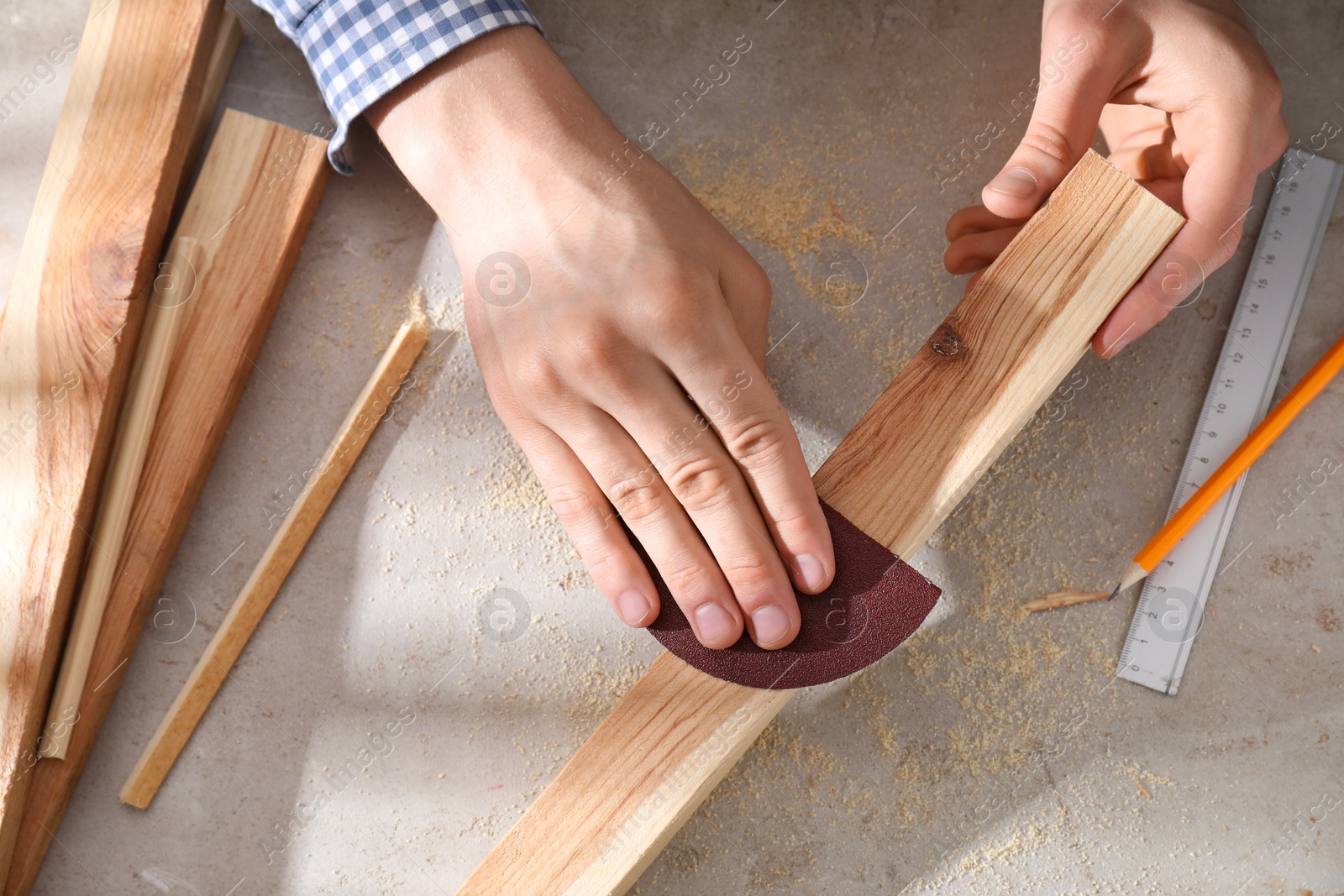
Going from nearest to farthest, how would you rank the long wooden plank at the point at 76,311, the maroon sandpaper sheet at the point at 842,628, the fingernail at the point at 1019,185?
the maroon sandpaper sheet at the point at 842,628
the fingernail at the point at 1019,185
the long wooden plank at the point at 76,311

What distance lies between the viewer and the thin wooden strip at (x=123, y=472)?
1.42 m

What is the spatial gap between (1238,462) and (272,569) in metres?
1.80

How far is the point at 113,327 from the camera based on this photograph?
1.42m

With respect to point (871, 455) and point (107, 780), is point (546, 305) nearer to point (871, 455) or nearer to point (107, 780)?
point (871, 455)

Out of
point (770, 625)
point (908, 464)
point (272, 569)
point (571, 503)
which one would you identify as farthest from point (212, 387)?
point (908, 464)

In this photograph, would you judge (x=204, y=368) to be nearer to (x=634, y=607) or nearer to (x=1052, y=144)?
(x=634, y=607)

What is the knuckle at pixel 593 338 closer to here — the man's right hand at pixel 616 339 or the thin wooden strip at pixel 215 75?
the man's right hand at pixel 616 339

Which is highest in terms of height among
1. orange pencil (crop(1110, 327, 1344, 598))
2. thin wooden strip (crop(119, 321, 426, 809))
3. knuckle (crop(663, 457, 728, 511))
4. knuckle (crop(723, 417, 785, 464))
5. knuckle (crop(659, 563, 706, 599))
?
orange pencil (crop(1110, 327, 1344, 598))

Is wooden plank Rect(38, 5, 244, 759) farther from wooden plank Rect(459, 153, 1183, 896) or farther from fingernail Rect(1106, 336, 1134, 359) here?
fingernail Rect(1106, 336, 1134, 359)

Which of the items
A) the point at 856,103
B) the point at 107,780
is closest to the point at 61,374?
the point at 107,780

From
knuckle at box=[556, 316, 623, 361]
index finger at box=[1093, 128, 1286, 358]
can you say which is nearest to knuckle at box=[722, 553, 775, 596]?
knuckle at box=[556, 316, 623, 361]

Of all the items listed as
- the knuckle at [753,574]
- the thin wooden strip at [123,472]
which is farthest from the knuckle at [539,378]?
the thin wooden strip at [123,472]

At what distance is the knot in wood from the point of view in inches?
48.3

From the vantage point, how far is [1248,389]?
5.18ft
